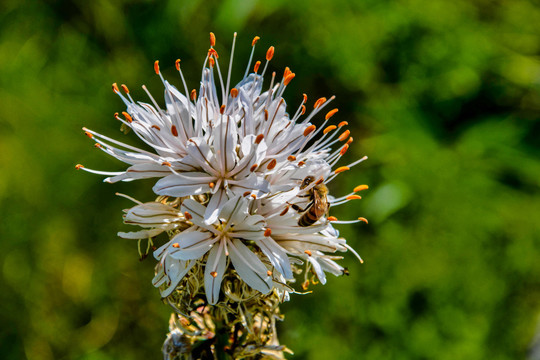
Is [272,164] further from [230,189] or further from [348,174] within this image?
[348,174]

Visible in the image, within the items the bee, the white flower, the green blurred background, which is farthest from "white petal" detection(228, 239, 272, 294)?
the green blurred background

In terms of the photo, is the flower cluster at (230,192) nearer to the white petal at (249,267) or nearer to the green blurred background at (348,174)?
the white petal at (249,267)

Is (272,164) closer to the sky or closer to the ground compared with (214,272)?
closer to the sky

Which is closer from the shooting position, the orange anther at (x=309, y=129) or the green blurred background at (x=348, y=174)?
the orange anther at (x=309, y=129)

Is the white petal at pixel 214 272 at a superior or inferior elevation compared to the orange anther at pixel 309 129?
inferior

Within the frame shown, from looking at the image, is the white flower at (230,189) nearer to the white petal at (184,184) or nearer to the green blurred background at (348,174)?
the white petal at (184,184)

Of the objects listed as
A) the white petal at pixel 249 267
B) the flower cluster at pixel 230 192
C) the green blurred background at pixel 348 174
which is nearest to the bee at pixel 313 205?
the flower cluster at pixel 230 192

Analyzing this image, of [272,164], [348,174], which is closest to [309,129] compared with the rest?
[272,164]
